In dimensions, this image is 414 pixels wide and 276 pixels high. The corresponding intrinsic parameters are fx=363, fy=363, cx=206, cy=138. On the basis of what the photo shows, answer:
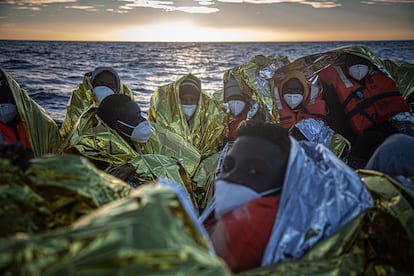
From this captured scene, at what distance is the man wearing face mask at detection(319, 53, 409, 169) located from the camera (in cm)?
432

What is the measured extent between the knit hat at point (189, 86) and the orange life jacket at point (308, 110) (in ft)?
3.86

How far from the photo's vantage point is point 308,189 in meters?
1.59

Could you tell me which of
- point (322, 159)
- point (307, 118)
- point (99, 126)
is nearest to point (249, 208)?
point (322, 159)

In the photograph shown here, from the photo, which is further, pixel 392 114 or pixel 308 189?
pixel 392 114

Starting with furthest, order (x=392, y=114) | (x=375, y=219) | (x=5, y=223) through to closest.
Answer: (x=392, y=114) → (x=375, y=219) → (x=5, y=223)

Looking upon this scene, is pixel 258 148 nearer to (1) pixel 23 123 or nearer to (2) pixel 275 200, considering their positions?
(2) pixel 275 200

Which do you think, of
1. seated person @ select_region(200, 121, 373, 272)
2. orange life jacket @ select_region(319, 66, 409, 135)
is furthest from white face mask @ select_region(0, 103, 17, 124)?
orange life jacket @ select_region(319, 66, 409, 135)

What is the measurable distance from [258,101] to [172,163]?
2.09m

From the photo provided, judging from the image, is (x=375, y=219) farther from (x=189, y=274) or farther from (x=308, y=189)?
(x=189, y=274)

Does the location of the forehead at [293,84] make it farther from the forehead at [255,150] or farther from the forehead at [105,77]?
the forehead at [255,150]

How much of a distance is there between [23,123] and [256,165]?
9.64 ft

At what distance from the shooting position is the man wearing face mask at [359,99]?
14.2ft

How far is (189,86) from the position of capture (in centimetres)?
495

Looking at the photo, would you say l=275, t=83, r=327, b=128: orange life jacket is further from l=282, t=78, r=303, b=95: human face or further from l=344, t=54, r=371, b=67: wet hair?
l=344, t=54, r=371, b=67: wet hair
